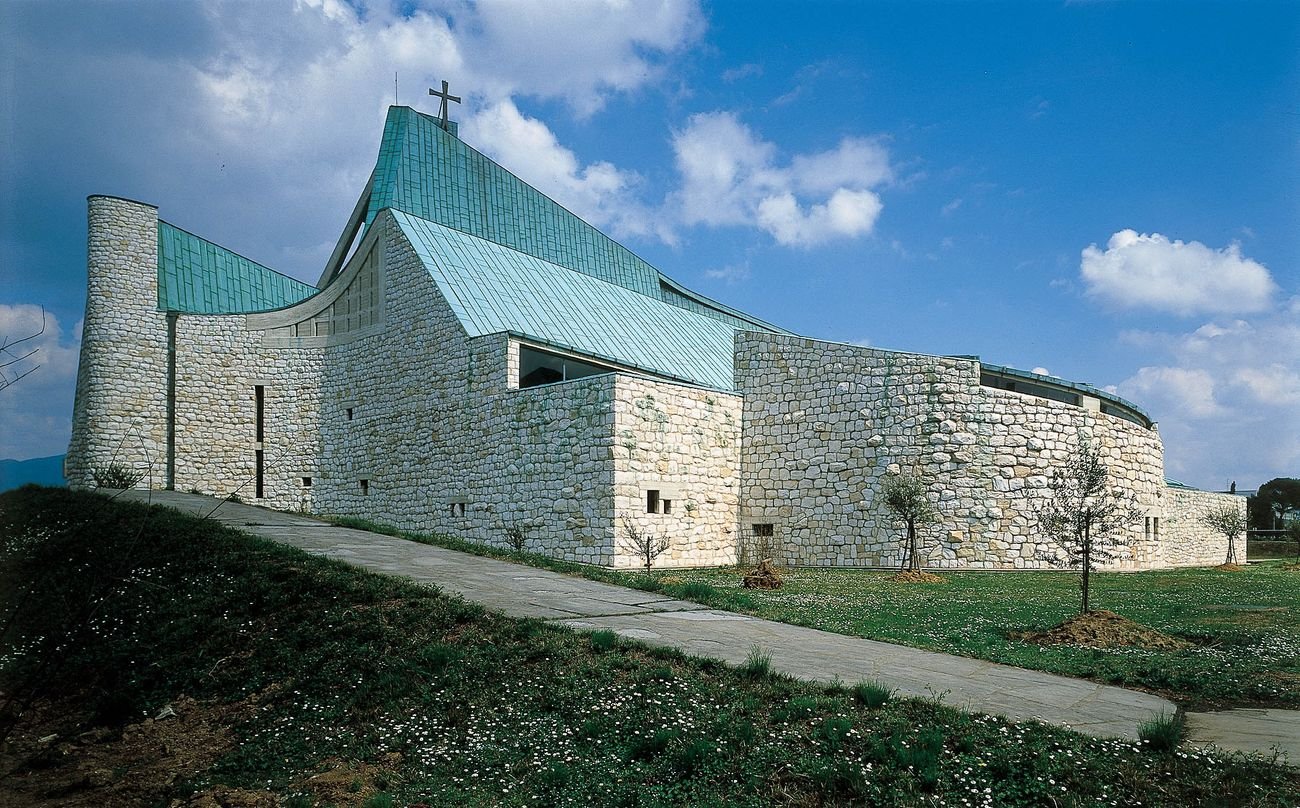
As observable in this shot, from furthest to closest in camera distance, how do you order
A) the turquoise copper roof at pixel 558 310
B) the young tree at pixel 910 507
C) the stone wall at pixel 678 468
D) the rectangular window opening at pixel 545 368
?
1. the turquoise copper roof at pixel 558 310
2. the rectangular window opening at pixel 545 368
3. the young tree at pixel 910 507
4. the stone wall at pixel 678 468

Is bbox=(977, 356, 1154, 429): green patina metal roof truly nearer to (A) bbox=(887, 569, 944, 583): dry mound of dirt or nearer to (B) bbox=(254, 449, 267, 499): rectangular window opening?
(A) bbox=(887, 569, 944, 583): dry mound of dirt

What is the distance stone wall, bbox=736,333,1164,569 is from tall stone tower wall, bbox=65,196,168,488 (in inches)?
753

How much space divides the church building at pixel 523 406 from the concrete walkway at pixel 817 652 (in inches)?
335

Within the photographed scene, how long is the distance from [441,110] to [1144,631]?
116 ft

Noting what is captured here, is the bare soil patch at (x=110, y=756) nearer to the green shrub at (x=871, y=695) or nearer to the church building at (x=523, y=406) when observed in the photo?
the green shrub at (x=871, y=695)

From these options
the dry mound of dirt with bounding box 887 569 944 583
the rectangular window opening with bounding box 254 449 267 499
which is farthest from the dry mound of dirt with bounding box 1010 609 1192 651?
the rectangular window opening with bounding box 254 449 267 499

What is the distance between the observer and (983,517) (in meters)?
20.9

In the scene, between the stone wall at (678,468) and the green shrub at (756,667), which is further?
the stone wall at (678,468)

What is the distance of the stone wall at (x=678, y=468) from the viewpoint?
1964 cm

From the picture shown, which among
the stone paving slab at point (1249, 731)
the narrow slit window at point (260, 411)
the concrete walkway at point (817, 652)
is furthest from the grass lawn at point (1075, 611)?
the narrow slit window at point (260, 411)

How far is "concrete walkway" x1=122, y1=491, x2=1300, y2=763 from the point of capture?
5.79 meters

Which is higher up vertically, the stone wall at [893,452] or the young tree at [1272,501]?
the stone wall at [893,452]

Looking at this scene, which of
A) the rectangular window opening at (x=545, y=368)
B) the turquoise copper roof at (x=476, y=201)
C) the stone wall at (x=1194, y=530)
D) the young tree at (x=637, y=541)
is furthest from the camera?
the stone wall at (x=1194, y=530)

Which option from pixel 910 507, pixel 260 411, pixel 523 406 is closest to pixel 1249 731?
pixel 910 507
